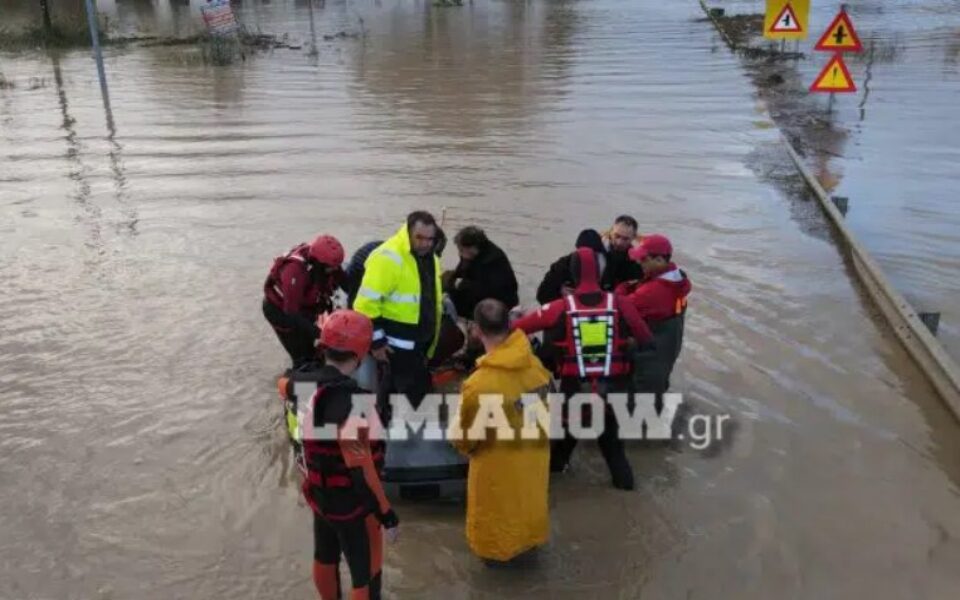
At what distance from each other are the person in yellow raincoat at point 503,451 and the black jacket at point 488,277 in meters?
2.05

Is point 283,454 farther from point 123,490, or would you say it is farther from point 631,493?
point 631,493

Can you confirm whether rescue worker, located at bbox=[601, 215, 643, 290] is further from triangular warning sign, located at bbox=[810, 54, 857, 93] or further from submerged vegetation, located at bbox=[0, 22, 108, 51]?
submerged vegetation, located at bbox=[0, 22, 108, 51]

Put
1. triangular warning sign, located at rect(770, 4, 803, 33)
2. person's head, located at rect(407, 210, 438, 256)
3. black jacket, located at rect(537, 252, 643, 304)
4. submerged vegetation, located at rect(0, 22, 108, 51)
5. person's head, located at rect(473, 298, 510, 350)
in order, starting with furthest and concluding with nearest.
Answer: submerged vegetation, located at rect(0, 22, 108, 51)
triangular warning sign, located at rect(770, 4, 803, 33)
black jacket, located at rect(537, 252, 643, 304)
person's head, located at rect(407, 210, 438, 256)
person's head, located at rect(473, 298, 510, 350)

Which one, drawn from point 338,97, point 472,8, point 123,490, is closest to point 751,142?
point 338,97

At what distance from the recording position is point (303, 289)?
18.7ft

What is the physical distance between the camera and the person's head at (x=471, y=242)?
595cm

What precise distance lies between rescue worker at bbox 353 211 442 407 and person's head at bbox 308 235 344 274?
518 mm

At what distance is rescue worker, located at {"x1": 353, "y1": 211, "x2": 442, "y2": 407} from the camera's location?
5.02 m

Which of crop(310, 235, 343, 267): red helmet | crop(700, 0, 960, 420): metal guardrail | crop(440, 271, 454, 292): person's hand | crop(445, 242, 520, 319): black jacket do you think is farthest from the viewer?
crop(440, 271, 454, 292): person's hand

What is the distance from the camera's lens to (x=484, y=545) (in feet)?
14.1

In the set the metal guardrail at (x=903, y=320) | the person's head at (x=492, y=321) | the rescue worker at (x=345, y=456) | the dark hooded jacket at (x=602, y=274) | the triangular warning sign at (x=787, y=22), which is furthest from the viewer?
A: the triangular warning sign at (x=787, y=22)

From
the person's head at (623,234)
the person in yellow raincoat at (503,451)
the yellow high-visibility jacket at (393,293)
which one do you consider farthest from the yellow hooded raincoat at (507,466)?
the person's head at (623,234)

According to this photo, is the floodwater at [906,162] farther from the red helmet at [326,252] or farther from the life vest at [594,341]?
the red helmet at [326,252]

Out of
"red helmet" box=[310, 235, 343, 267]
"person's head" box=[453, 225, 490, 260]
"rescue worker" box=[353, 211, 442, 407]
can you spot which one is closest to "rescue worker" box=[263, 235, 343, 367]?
"red helmet" box=[310, 235, 343, 267]
